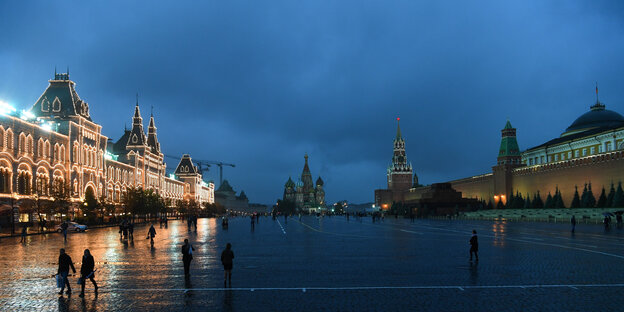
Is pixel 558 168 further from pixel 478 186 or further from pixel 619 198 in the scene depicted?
pixel 478 186

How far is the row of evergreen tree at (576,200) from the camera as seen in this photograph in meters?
56.5

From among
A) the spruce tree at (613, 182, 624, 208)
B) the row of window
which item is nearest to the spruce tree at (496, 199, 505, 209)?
the row of window

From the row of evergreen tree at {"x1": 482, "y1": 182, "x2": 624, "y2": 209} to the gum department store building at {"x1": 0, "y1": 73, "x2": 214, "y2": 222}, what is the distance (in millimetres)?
55876

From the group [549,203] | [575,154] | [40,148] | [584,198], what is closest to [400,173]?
[575,154]

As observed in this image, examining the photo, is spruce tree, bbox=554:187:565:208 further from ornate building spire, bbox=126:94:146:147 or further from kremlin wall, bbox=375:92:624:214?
ornate building spire, bbox=126:94:146:147

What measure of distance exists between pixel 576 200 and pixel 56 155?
6006 cm

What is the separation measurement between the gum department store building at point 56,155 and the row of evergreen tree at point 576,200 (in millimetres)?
55876

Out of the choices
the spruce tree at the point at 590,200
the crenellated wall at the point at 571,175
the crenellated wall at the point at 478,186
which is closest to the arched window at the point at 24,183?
the spruce tree at the point at 590,200

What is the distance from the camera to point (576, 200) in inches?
2596

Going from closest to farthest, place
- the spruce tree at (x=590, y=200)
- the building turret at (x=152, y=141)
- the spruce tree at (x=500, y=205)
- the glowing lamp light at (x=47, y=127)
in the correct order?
1. the glowing lamp light at (x=47, y=127)
2. the spruce tree at (x=590, y=200)
3. the spruce tree at (x=500, y=205)
4. the building turret at (x=152, y=141)

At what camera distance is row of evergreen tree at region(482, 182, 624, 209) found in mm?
56456

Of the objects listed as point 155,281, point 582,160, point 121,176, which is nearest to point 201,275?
point 155,281

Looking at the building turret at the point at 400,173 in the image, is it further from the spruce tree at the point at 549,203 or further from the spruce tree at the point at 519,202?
the spruce tree at the point at 549,203

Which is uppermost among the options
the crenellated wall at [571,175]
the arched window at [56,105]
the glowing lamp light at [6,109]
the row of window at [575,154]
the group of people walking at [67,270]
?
the arched window at [56,105]
